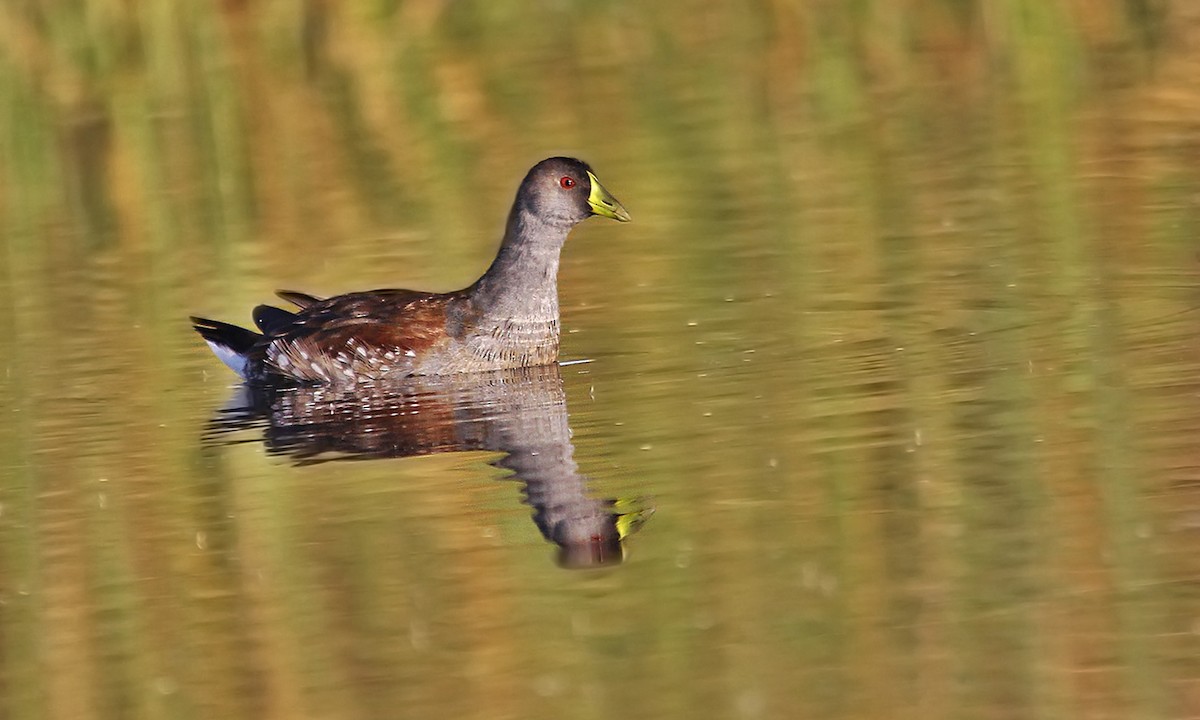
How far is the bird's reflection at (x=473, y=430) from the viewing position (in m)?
8.82

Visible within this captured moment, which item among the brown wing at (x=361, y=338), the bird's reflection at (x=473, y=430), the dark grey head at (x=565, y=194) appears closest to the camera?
the bird's reflection at (x=473, y=430)

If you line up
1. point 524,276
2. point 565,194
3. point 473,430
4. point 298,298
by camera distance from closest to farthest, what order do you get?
point 473,430 < point 524,276 < point 565,194 < point 298,298

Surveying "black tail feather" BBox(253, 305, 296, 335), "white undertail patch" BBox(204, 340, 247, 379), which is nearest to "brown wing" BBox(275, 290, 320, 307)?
"black tail feather" BBox(253, 305, 296, 335)

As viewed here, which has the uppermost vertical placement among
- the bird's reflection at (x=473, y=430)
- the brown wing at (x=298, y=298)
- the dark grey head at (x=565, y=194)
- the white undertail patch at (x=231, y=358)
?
the dark grey head at (x=565, y=194)

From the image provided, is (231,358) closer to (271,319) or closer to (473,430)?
(271,319)

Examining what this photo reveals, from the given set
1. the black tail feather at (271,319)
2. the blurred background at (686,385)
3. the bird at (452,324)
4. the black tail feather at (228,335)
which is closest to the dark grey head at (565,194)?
the bird at (452,324)

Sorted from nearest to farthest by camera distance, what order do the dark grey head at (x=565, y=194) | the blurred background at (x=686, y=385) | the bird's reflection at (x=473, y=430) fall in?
the blurred background at (x=686, y=385), the bird's reflection at (x=473, y=430), the dark grey head at (x=565, y=194)

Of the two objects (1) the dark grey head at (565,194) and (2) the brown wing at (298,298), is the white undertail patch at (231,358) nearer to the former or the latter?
(2) the brown wing at (298,298)

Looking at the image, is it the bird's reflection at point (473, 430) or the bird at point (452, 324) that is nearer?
the bird's reflection at point (473, 430)

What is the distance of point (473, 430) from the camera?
10.8 m

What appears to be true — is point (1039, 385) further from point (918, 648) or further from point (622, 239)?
point (622, 239)

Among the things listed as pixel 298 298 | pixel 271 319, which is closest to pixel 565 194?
pixel 298 298

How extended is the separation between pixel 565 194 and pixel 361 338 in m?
1.26

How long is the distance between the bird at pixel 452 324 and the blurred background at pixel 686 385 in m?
0.30
